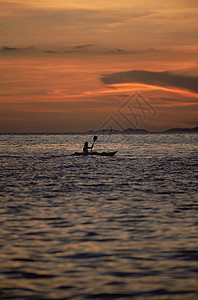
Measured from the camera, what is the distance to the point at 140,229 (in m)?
12.5

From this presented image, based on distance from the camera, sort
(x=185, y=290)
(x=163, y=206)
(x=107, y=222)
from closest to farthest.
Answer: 1. (x=185, y=290)
2. (x=107, y=222)
3. (x=163, y=206)

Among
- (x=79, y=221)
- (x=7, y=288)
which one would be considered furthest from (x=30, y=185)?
(x=7, y=288)

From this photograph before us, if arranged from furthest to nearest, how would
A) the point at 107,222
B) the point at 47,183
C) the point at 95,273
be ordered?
the point at 47,183
the point at 107,222
the point at 95,273

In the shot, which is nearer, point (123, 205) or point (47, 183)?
point (123, 205)

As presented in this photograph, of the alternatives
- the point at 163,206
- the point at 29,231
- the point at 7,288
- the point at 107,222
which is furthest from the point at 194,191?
the point at 7,288

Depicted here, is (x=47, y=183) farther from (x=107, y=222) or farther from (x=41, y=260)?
(x=41, y=260)

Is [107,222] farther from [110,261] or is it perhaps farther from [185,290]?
[185,290]

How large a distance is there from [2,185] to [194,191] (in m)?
11.9

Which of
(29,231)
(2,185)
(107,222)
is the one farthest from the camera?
(2,185)

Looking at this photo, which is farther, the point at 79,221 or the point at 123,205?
the point at 123,205

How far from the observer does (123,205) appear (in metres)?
16.7

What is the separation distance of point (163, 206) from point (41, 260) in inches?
324

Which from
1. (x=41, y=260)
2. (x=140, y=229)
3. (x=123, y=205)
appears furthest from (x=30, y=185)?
(x=41, y=260)

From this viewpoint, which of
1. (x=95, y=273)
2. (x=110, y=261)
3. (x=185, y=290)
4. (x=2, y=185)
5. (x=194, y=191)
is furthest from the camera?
(x=2, y=185)
